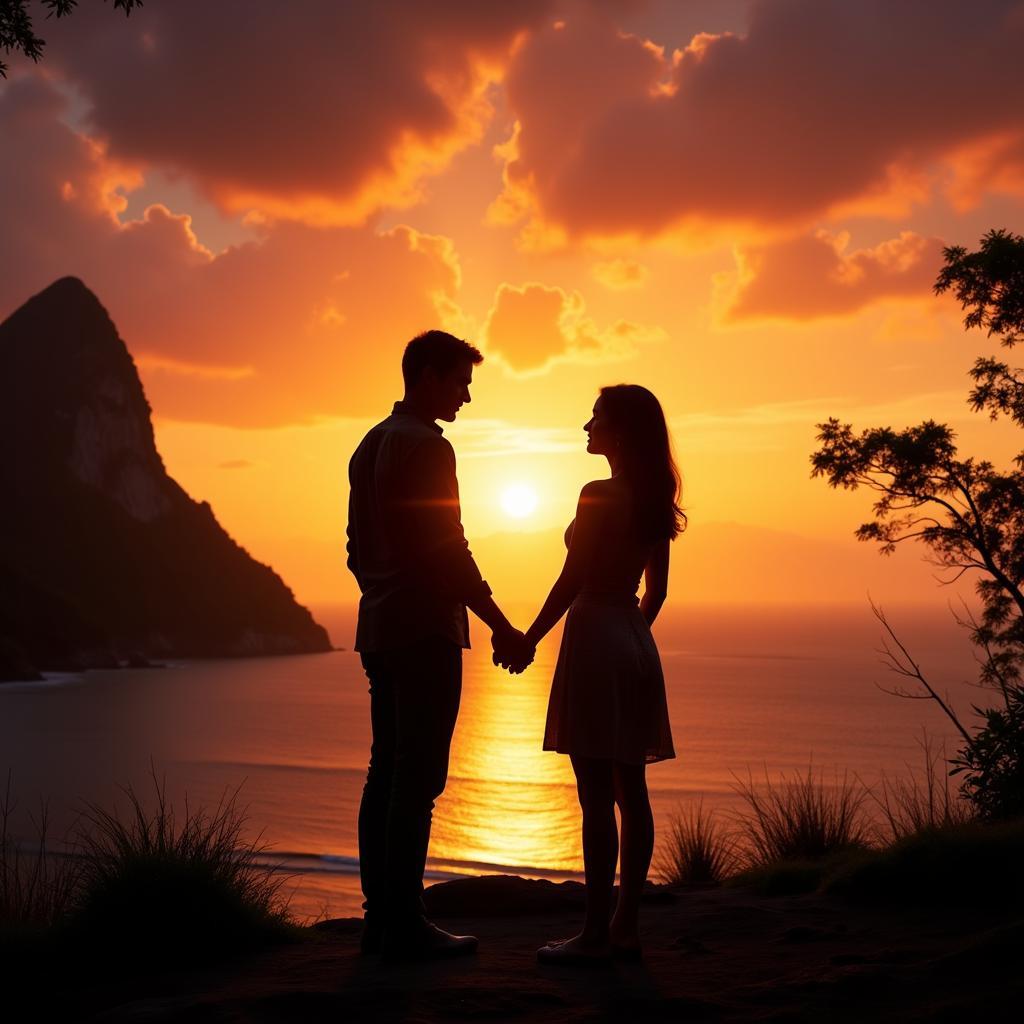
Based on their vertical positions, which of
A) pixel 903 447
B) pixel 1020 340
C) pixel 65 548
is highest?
pixel 65 548

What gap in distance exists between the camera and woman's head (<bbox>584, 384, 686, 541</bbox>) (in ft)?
13.2

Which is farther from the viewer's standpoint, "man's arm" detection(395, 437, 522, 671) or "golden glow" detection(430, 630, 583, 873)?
"golden glow" detection(430, 630, 583, 873)

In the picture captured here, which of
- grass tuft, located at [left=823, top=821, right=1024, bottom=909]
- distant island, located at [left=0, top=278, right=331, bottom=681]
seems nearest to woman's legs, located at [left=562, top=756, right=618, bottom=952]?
grass tuft, located at [left=823, top=821, right=1024, bottom=909]

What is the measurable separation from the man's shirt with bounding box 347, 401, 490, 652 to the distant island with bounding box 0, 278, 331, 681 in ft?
443

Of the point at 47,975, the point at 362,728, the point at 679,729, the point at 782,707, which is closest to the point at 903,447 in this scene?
the point at 47,975

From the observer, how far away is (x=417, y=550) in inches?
154

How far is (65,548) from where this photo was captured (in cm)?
14588

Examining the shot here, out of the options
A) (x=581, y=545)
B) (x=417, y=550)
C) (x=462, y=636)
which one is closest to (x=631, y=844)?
(x=462, y=636)

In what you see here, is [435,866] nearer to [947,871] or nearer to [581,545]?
[947,871]

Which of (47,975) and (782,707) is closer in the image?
(47,975)

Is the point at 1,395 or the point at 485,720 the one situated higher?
the point at 1,395

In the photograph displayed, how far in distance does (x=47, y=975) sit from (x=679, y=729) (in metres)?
75.7

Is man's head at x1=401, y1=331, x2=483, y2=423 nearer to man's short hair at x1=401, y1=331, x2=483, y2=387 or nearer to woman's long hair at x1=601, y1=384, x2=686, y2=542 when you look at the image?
man's short hair at x1=401, y1=331, x2=483, y2=387

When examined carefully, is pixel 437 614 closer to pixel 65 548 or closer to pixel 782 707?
pixel 782 707
